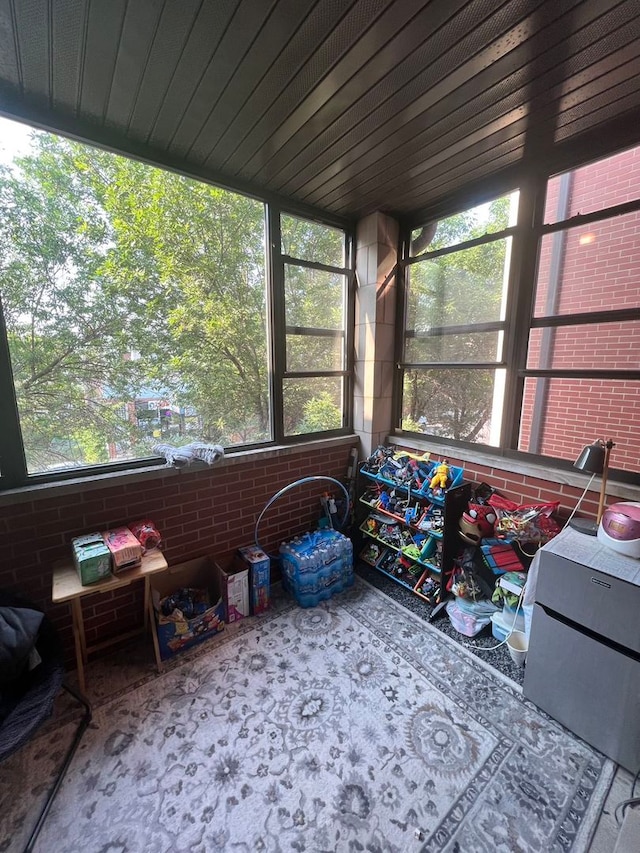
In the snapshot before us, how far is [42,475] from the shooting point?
173cm

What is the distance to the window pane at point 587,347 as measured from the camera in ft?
5.75

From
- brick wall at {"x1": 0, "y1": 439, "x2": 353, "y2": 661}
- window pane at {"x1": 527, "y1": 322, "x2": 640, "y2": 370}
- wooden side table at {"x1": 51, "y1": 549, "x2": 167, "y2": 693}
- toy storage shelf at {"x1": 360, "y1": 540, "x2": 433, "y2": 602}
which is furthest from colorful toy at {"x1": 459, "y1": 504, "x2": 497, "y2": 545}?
wooden side table at {"x1": 51, "y1": 549, "x2": 167, "y2": 693}

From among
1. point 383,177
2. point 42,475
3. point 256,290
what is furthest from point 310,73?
point 42,475

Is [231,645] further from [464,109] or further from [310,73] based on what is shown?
[464,109]

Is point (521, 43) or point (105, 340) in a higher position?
point (521, 43)

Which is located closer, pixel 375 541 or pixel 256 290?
pixel 256 290

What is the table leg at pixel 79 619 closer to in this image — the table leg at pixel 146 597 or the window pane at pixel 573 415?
the table leg at pixel 146 597

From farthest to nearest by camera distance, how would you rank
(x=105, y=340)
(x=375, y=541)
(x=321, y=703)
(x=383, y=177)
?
(x=375, y=541)
(x=383, y=177)
(x=105, y=340)
(x=321, y=703)

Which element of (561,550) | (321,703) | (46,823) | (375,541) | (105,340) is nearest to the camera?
(46,823)

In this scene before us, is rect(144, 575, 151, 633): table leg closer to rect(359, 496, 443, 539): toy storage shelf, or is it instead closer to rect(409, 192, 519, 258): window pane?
rect(359, 496, 443, 539): toy storage shelf

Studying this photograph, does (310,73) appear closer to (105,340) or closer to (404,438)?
(105,340)

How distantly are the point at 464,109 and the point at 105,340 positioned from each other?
206 cm

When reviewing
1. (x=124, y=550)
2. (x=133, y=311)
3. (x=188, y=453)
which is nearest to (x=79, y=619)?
(x=124, y=550)

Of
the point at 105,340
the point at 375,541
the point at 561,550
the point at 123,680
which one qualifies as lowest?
the point at 123,680
